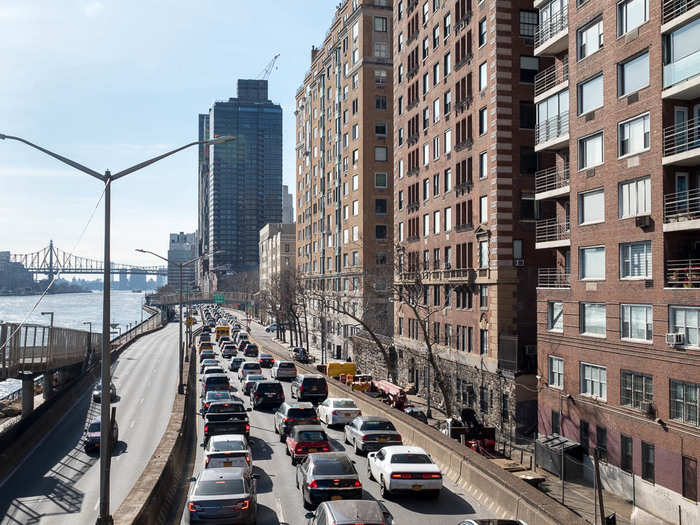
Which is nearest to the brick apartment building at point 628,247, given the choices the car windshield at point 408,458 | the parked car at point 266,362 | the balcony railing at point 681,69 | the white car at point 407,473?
the balcony railing at point 681,69

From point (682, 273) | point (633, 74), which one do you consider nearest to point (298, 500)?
point (682, 273)

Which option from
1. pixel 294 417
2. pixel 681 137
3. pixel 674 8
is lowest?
pixel 294 417

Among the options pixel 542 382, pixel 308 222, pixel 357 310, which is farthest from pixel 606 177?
pixel 308 222

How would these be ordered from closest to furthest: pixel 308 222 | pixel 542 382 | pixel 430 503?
pixel 430 503, pixel 542 382, pixel 308 222

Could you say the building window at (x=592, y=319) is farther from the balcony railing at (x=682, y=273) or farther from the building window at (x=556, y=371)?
the balcony railing at (x=682, y=273)

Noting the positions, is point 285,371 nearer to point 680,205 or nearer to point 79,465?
point 79,465

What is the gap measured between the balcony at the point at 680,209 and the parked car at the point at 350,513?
1864 centimetres

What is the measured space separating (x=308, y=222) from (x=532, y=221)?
63.0 m

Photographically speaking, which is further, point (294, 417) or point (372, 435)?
point (294, 417)

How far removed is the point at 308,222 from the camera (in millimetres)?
105062

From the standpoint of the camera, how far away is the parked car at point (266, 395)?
1610 inches

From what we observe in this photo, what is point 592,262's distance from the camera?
108ft

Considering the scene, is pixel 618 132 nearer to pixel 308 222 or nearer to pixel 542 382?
pixel 542 382

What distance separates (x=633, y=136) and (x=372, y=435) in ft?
59.1
